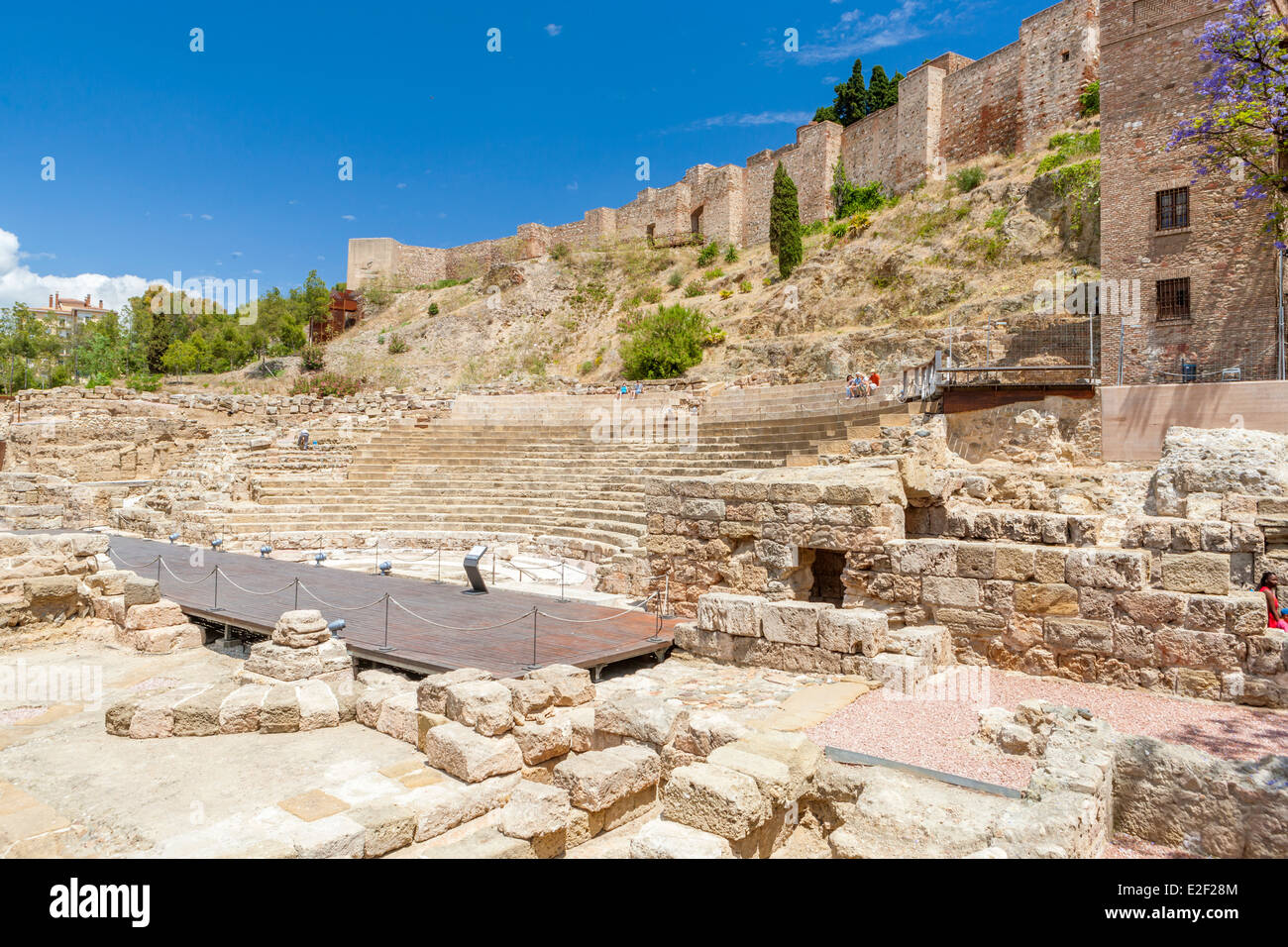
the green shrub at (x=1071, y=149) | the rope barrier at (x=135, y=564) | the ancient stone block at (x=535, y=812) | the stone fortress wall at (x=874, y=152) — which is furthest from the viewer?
the stone fortress wall at (x=874, y=152)

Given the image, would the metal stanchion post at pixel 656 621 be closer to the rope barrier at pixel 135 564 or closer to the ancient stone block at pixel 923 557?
the ancient stone block at pixel 923 557

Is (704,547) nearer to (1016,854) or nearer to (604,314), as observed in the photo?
(1016,854)

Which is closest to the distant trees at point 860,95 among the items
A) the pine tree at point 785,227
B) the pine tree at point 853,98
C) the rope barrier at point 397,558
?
the pine tree at point 853,98

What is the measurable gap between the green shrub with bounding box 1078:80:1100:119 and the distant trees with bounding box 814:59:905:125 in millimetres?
12362

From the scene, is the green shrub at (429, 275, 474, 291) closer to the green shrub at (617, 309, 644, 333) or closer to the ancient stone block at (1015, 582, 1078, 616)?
the green shrub at (617, 309, 644, 333)

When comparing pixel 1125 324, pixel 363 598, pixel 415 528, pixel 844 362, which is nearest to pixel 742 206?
pixel 844 362

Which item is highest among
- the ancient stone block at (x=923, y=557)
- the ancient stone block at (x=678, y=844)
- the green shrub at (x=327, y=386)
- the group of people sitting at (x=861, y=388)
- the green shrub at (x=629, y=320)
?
the green shrub at (x=629, y=320)

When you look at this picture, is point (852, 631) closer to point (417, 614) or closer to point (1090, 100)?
point (417, 614)

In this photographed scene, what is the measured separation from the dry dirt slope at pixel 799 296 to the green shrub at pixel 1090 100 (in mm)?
855

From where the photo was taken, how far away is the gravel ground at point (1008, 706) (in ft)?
14.1

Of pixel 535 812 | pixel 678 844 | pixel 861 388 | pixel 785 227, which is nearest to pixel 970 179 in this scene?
pixel 785 227

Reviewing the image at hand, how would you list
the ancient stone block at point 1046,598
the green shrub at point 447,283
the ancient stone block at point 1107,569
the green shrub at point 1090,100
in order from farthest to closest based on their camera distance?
1. the green shrub at point 447,283
2. the green shrub at point 1090,100
3. the ancient stone block at point 1046,598
4. the ancient stone block at point 1107,569

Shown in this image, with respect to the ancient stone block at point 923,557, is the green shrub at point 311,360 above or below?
above

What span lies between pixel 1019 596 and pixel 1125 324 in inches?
597
